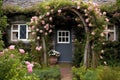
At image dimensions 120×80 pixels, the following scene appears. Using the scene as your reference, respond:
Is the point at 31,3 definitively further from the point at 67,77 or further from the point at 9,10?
the point at 67,77

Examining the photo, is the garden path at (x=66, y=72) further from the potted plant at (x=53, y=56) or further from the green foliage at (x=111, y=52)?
the green foliage at (x=111, y=52)

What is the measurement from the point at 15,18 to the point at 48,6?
7816 mm

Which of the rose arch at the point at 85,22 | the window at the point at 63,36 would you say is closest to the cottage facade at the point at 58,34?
the window at the point at 63,36

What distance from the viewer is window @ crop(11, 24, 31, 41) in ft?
81.1

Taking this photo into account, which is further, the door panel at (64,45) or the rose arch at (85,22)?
the door panel at (64,45)

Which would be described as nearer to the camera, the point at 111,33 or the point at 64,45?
the point at 111,33

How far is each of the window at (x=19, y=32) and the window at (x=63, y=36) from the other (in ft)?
6.00

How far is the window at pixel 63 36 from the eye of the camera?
80.2ft

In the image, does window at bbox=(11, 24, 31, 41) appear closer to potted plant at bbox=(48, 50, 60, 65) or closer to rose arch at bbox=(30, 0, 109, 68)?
potted plant at bbox=(48, 50, 60, 65)

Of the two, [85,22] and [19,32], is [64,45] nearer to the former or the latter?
[19,32]

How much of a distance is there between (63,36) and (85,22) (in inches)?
291

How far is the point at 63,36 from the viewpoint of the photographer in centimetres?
2450

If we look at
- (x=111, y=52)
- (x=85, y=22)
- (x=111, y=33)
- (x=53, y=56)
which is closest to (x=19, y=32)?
(x=53, y=56)

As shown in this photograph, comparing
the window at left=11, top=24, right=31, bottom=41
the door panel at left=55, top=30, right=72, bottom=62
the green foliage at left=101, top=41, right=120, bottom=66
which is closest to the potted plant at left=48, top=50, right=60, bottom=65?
the door panel at left=55, top=30, right=72, bottom=62
